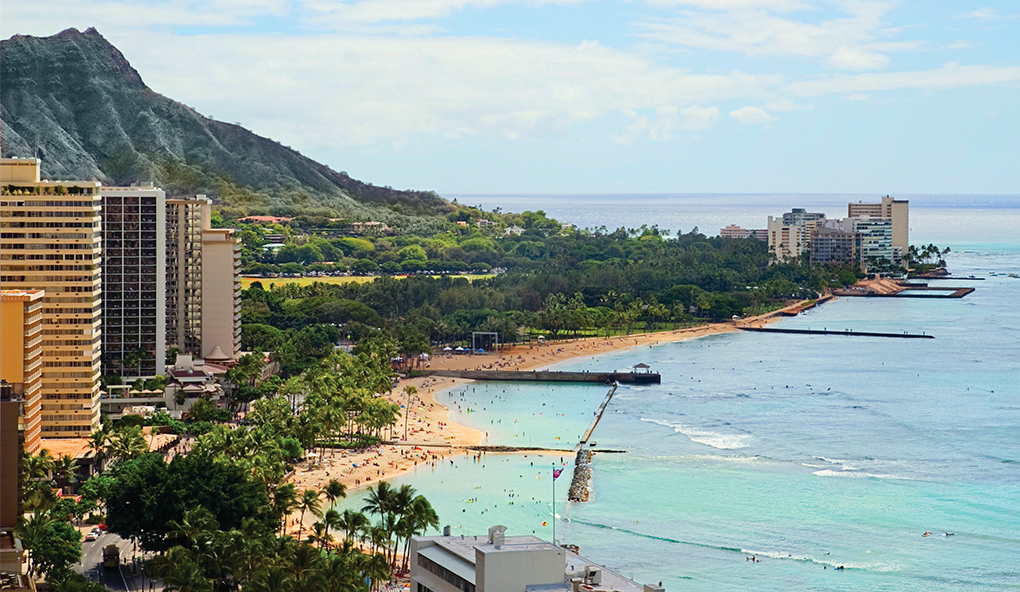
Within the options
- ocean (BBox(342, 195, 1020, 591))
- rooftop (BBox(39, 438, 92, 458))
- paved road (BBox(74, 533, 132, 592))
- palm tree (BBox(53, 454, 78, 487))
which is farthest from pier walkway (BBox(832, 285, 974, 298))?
paved road (BBox(74, 533, 132, 592))

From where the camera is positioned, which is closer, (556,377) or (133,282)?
(133,282)

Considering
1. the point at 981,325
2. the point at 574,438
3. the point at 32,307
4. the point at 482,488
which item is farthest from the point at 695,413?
the point at 981,325

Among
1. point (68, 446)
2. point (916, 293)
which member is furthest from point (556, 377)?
point (916, 293)

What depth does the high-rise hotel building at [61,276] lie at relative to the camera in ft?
189

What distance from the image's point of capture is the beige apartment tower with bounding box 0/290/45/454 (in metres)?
50.9

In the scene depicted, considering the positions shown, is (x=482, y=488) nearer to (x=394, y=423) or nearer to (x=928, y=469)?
(x=394, y=423)

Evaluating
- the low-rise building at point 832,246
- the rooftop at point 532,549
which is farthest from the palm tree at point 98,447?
the low-rise building at point 832,246

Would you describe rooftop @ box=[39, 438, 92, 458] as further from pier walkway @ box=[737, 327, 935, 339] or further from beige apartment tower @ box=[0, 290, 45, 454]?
pier walkway @ box=[737, 327, 935, 339]

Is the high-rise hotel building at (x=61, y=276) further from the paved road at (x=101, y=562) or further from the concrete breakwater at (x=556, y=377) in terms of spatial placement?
the concrete breakwater at (x=556, y=377)

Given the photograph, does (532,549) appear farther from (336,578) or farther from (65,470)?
(65,470)

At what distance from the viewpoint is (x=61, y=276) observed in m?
58.9

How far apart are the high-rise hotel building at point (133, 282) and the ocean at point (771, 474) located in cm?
1851

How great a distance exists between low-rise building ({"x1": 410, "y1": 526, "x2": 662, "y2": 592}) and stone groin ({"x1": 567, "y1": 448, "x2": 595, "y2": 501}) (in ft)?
81.2

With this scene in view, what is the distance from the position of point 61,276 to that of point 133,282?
9242mm
